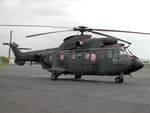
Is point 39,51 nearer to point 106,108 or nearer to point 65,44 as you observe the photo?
point 65,44

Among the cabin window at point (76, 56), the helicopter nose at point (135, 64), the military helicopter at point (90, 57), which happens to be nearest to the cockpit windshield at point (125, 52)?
the military helicopter at point (90, 57)

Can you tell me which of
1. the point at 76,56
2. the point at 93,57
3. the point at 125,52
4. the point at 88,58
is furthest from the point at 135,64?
the point at 76,56

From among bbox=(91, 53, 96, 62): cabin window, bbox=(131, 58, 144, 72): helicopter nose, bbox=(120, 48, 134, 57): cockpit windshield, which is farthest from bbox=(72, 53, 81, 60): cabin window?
bbox=(131, 58, 144, 72): helicopter nose

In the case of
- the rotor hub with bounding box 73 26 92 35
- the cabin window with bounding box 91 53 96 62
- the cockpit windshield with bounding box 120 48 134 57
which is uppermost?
the rotor hub with bounding box 73 26 92 35

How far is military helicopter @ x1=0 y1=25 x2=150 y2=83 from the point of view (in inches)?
609

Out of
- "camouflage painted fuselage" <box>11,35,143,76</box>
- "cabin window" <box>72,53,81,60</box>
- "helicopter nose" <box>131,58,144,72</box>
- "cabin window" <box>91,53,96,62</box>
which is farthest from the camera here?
"cabin window" <box>72,53,81,60</box>

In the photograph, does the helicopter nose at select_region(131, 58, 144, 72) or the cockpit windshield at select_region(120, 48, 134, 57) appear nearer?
the helicopter nose at select_region(131, 58, 144, 72)

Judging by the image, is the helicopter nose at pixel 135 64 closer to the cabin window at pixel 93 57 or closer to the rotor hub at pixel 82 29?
the cabin window at pixel 93 57

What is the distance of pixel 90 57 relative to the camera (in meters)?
17.0

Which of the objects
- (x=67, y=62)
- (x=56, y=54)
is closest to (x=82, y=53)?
(x=67, y=62)

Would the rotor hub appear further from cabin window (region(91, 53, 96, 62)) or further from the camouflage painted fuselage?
cabin window (region(91, 53, 96, 62))

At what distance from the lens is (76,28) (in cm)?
1728

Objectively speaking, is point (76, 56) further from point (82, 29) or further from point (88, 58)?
point (82, 29)

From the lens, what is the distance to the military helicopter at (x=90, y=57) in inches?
609
